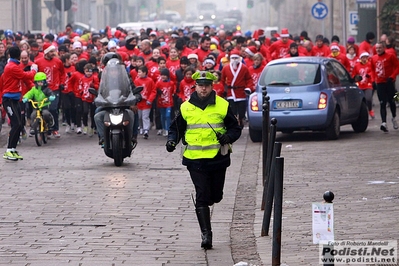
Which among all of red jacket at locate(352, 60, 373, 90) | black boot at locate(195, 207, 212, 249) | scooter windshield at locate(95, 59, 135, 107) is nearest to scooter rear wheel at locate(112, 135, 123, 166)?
scooter windshield at locate(95, 59, 135, 107)

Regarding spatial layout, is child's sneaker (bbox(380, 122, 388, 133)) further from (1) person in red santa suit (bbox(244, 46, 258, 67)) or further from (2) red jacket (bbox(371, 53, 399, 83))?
(1) person in red santa suit (bbox(244, 46, 258, 67))

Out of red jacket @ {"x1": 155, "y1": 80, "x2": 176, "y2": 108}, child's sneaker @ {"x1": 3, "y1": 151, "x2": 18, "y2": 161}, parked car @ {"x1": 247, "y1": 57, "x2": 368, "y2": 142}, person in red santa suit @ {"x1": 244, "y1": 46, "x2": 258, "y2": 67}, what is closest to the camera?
child's sneaker @ {"x1": 3, "y1": 151, "x2": 18, "y2": 161}

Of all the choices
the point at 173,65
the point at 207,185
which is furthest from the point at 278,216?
the point at 173,65

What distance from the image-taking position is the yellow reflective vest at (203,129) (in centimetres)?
995

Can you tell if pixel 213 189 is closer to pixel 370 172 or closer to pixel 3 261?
pixel 3 261

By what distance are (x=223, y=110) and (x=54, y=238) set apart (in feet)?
6.47

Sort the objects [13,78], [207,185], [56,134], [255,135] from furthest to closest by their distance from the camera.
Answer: [56,134], [255,135], [13,78], [207,185]

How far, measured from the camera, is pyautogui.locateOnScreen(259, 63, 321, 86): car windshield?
1973cm

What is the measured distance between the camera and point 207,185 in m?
10.0

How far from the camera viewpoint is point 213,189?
10.1m

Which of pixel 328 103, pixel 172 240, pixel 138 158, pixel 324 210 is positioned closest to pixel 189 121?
pixel 172 240

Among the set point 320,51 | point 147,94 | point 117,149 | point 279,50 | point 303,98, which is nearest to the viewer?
point 117,149

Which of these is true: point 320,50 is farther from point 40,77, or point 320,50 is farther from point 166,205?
point 166,205

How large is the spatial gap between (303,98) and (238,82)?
107 inches
